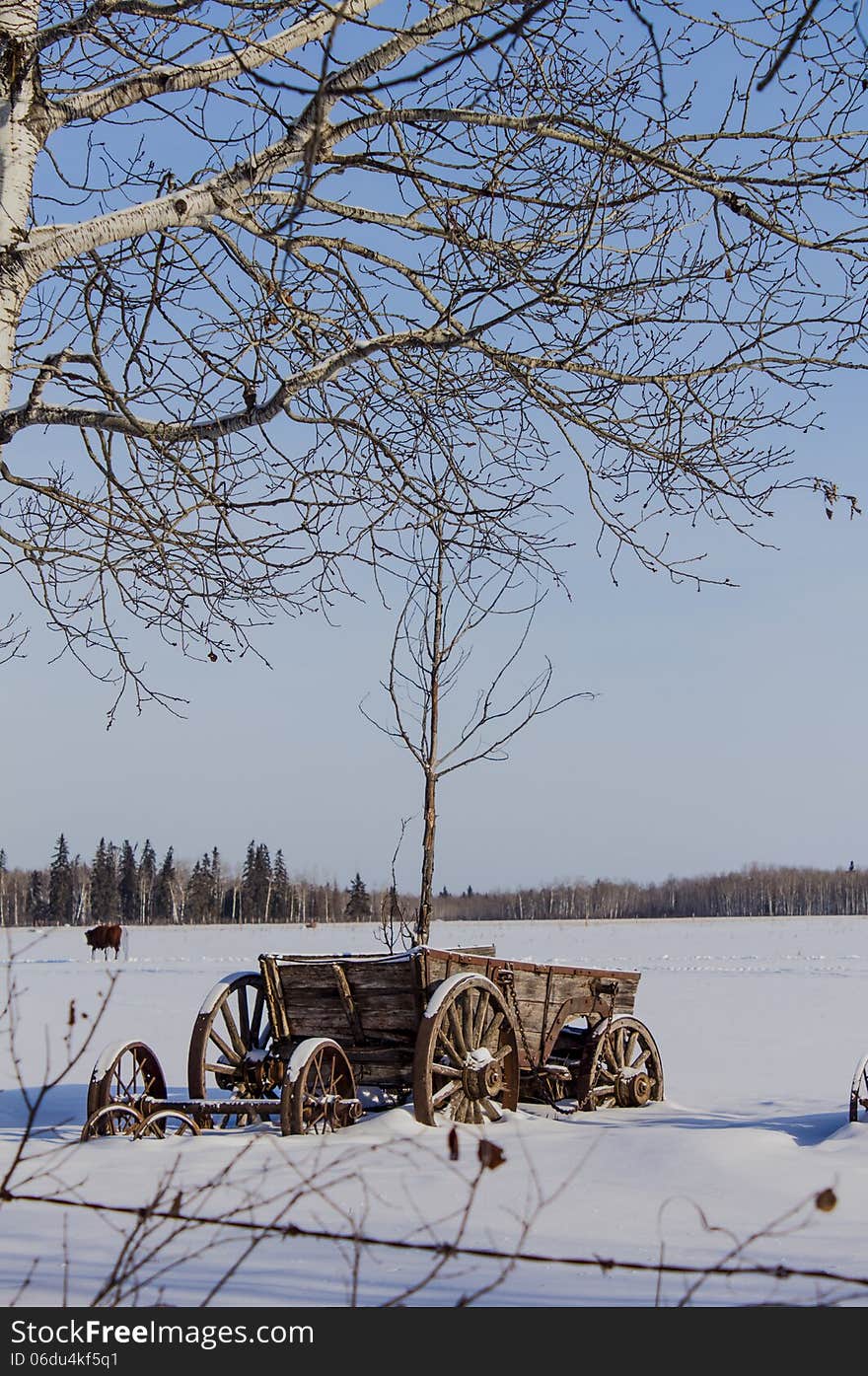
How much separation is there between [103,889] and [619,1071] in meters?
93.3

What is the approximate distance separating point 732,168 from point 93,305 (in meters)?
2.90

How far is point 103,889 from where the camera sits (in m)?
97.2

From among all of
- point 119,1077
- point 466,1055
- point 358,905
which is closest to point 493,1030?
point 466,1055

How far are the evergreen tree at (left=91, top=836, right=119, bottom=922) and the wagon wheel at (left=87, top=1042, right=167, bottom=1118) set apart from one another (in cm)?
9144

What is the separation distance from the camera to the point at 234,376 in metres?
5.12

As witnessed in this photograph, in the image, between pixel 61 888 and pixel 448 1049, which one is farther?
pixel 61 888

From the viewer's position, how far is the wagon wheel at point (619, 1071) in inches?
354

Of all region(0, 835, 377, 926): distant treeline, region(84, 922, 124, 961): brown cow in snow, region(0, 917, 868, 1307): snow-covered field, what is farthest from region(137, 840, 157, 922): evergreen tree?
region(0, 917, 868, 1307): snow-covered field

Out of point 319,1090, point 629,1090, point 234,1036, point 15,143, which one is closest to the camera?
point 15,143

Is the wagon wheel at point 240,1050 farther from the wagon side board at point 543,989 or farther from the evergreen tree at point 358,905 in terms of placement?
the evergreen tree at point 358,905

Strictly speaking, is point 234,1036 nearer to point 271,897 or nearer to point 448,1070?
point 448,1070

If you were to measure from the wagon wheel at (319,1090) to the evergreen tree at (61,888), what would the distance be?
88117mm

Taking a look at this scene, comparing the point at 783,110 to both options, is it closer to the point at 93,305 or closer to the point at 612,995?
the point at 93,305
